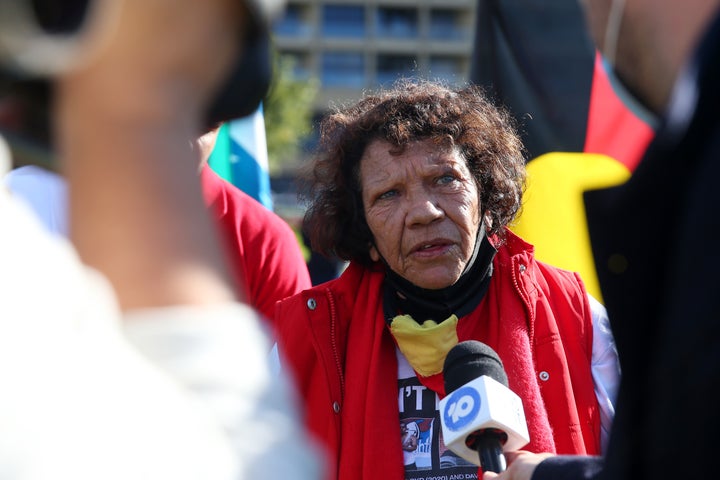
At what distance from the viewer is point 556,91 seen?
4980 mm

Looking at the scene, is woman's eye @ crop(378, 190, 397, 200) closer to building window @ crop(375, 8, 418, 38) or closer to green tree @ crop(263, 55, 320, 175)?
green tree @ crop(263, 55, 320, 175)

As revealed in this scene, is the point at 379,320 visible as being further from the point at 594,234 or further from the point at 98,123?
the point at 98,123

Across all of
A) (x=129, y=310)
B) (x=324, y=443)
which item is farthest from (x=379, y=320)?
(x=129, y=310)

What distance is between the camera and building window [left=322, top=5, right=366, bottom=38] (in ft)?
178

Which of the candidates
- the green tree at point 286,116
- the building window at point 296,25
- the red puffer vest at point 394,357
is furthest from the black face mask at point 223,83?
the building window at point 296,25

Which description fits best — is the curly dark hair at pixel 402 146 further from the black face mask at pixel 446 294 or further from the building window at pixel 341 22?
the building window at pixel 341 22

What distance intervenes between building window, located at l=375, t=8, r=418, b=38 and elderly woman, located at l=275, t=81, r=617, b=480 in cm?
5282

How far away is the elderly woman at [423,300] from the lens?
283 centimetres

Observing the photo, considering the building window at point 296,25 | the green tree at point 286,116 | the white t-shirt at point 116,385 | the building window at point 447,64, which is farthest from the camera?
the building window at point 447,64

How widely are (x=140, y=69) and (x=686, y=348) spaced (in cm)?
66

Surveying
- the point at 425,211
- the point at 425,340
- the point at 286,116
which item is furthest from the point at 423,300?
the point at 286,116

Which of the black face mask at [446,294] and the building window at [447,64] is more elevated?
the building window at [447,64]

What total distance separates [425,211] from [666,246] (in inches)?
83.8

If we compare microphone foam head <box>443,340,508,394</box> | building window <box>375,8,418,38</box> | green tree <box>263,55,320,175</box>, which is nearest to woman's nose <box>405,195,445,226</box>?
microphone foam head <box>443,340,508,394</box>
